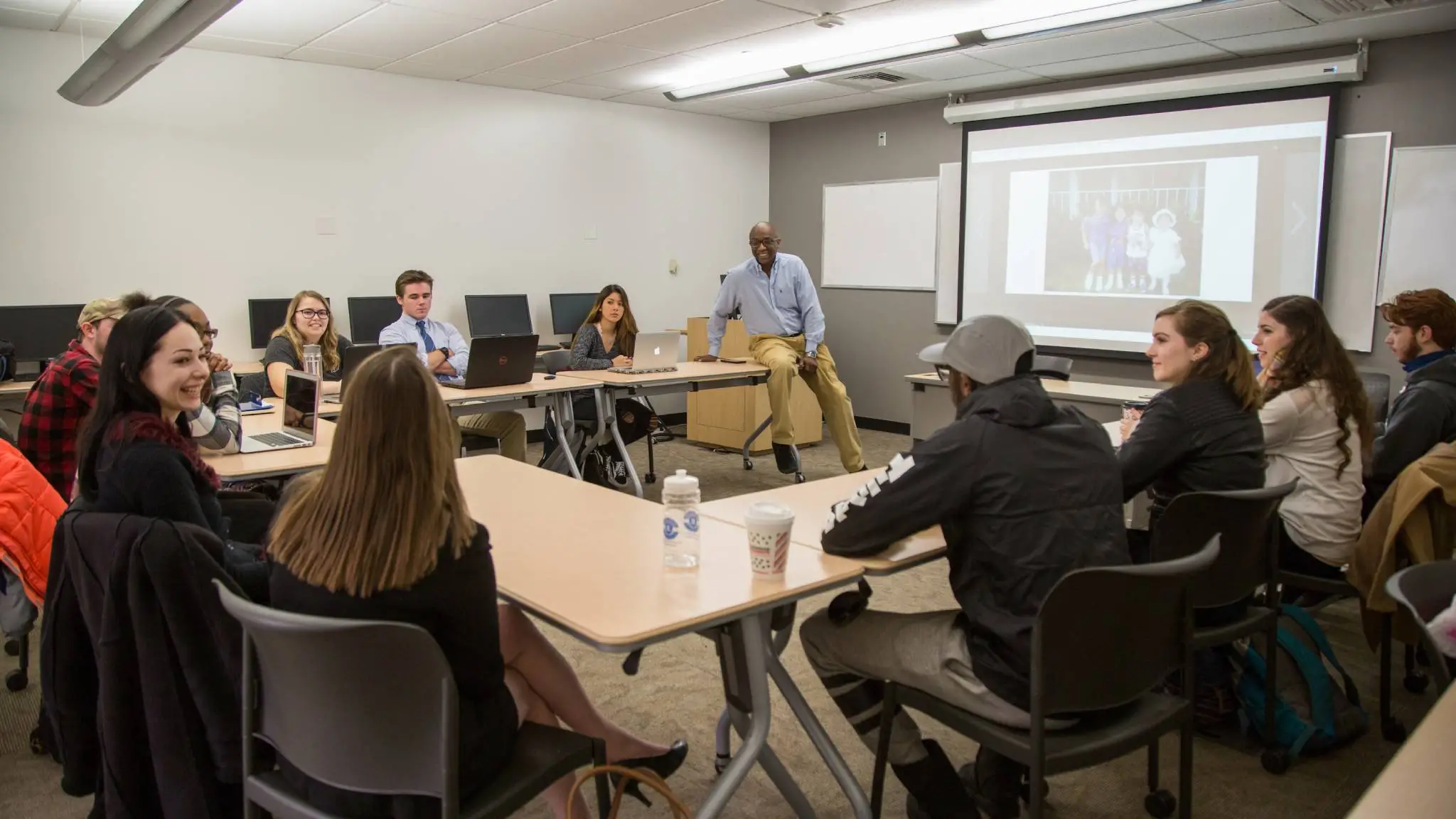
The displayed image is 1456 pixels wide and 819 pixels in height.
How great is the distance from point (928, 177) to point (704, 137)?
188cm

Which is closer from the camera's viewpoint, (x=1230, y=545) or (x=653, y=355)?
(x=1230, y=545)

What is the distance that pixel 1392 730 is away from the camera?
8.96 ft

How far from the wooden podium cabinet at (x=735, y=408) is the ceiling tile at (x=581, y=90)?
1741 mm

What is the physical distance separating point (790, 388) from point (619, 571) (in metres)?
4.02

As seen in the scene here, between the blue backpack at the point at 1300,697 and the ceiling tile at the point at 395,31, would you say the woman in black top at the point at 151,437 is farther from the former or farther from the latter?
the ceiling tile at the point at 395,31

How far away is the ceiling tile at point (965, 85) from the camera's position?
6.41m

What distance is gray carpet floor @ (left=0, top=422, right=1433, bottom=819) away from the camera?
94.4 inches

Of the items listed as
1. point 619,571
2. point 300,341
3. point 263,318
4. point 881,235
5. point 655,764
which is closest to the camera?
point 619,571

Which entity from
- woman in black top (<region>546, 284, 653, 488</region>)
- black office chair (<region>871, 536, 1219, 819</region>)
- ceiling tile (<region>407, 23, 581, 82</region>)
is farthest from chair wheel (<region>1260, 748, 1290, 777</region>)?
ceiling tile (<region>407, 23, 581, 82</region>)

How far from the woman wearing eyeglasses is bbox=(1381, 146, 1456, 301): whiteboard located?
Answer: 17.9 feet

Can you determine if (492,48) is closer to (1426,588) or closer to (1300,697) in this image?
(1300,697)

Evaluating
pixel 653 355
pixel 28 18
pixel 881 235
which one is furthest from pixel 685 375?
pixel 28 18

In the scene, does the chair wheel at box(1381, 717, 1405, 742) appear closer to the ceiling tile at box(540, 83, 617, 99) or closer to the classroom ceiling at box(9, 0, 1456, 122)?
the classroom ceiling at box(9, 0, 1456, 122)

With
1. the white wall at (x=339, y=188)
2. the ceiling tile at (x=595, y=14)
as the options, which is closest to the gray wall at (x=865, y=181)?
the white wall at (x=339, y=188)
